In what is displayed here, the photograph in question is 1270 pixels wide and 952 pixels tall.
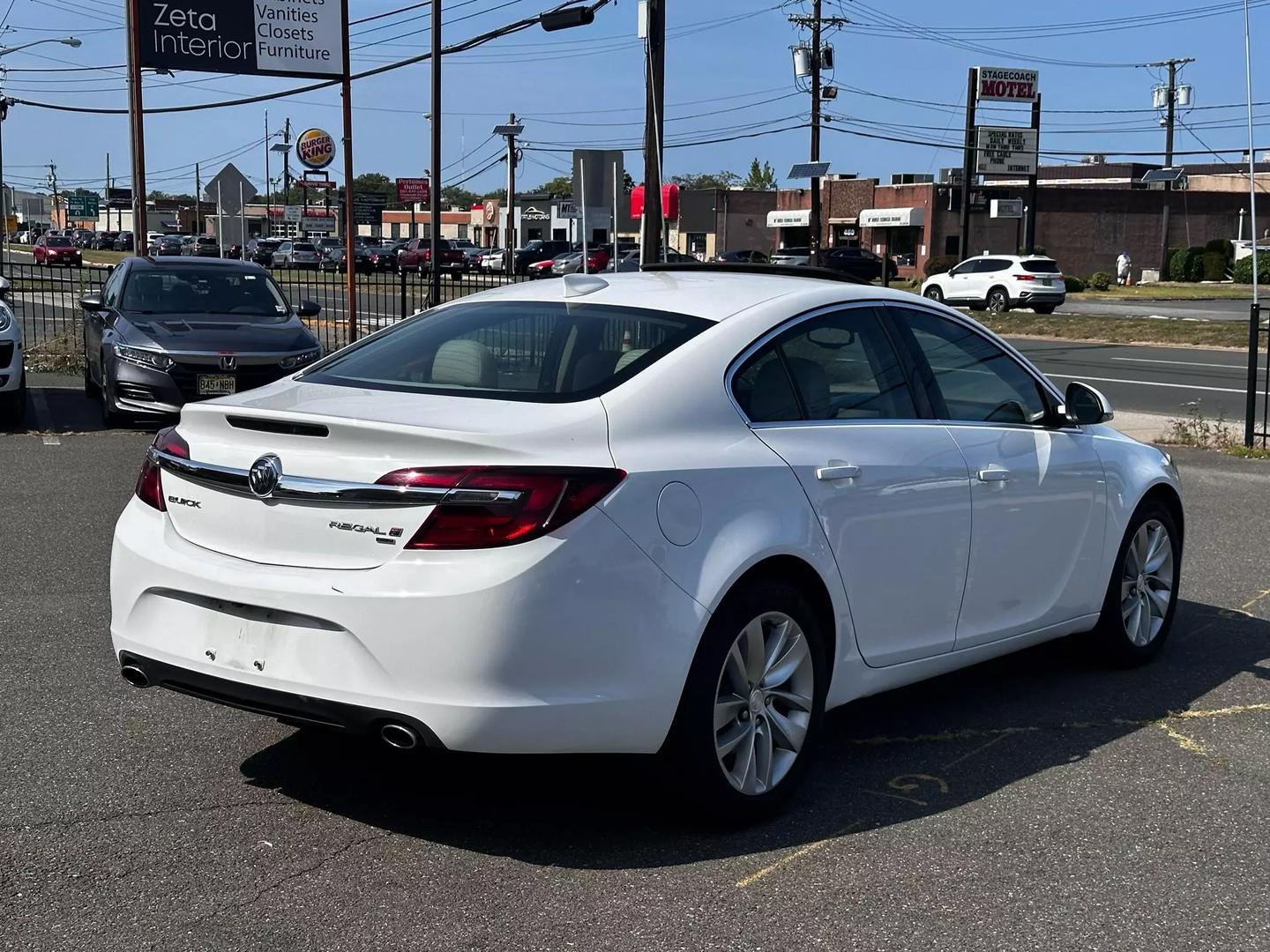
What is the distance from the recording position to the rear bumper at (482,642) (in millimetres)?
3850

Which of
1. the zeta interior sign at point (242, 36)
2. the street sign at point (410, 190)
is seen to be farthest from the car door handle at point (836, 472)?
the street sign at point (410, 190)

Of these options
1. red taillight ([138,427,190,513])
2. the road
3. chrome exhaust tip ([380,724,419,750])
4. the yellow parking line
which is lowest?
the road

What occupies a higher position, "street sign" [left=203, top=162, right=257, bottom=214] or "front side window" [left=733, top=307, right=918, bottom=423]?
"street sign" [left=203, top=162, right=257, bottom=214]

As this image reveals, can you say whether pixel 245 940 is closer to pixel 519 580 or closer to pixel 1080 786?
pixel 519 580

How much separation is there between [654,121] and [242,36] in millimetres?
5881

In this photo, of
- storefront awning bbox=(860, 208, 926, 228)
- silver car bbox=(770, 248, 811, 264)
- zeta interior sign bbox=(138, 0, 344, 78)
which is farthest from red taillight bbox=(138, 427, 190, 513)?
storefront awning bbox=(860, 208, 926, 228)

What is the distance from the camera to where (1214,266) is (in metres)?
69.4

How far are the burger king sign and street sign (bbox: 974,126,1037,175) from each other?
108ft

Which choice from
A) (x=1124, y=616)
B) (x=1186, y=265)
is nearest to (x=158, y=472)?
(x=1124, y=616)

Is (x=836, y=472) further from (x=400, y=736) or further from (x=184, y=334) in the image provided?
(x=184, y=334)

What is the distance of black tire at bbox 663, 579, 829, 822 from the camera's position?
416 centimetres

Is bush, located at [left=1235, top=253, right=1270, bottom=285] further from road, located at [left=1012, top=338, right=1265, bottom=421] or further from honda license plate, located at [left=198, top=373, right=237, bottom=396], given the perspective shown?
honda license plate, located at [left=198, top=373, right=237, bottom=396]

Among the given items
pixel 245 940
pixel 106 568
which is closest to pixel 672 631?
pixel 245 940

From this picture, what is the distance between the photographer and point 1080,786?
4.88 m
